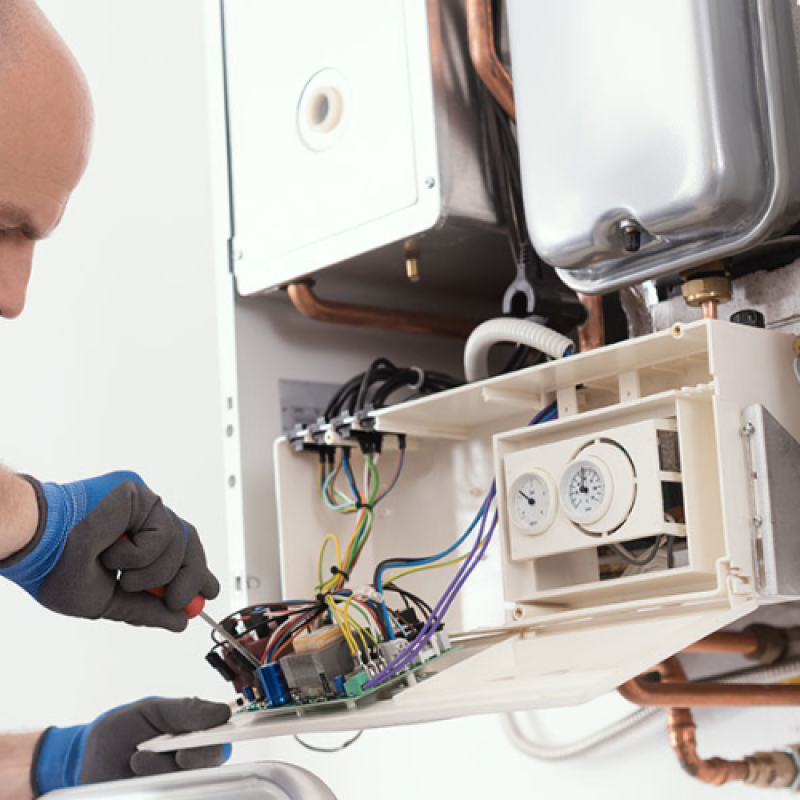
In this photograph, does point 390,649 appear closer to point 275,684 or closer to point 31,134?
point 275,684

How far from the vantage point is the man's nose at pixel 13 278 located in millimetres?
1114

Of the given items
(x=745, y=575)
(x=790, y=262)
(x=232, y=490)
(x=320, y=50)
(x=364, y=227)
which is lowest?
(x=745, y=575)

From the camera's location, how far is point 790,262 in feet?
3.36

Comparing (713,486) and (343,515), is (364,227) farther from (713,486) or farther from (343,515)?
(713,486)

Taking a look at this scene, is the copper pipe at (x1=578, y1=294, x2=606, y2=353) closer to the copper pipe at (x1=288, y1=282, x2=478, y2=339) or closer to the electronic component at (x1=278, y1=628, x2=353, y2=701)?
the copper pipe at (x1=288, y1=282, x2=478, y2=339)

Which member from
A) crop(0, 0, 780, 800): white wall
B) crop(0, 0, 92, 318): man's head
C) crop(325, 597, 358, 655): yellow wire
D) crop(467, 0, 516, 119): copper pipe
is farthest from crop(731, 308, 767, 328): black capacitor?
crop(0, 0, 780, 800): white wall

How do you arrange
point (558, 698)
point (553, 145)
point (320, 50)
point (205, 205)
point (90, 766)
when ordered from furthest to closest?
point (205, 205) → point (320, 50) → point (90, 766) → point (553, 145) → point (558, 698)

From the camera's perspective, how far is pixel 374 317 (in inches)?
54.8

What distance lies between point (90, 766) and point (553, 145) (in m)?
0.72

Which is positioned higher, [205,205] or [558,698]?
[205,205]

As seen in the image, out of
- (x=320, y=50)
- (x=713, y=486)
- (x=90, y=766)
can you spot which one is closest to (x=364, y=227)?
(x=320, y=50)

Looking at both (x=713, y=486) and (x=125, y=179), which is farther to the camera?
(x=125, y=179)

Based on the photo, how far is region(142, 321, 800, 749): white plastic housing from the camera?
87 cm

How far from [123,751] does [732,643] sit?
0.67m
